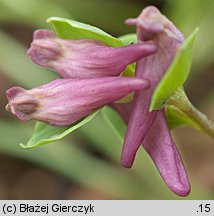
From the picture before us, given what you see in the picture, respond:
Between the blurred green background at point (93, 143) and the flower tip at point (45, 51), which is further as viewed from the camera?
the blurred green background at point (93, 143)

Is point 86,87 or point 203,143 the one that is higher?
point 86,87

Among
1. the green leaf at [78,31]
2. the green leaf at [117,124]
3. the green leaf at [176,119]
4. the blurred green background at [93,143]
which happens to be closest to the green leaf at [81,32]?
the green leaf at [78,31]

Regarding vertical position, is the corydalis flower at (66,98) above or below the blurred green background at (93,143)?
above

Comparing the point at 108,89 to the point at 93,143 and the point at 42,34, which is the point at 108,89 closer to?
the point at 42,34

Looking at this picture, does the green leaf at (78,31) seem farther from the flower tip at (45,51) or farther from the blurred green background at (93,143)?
the blurred green background at (93,143)

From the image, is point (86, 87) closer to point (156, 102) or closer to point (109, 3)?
point (156, 102)
